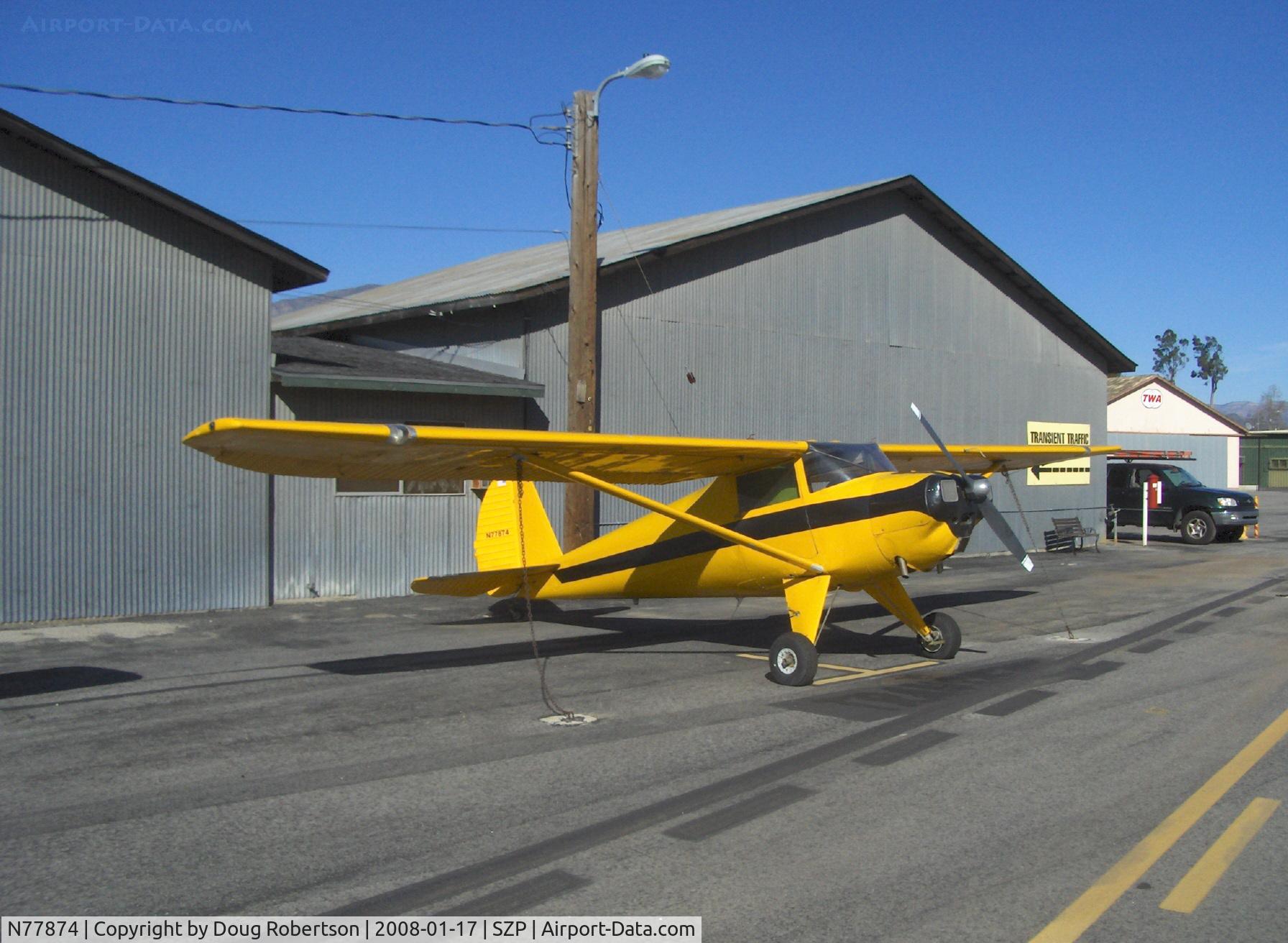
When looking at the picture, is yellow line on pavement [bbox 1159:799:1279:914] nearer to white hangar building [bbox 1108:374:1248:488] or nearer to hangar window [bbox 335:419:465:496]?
hangar window [bbox 335:419:465:496]

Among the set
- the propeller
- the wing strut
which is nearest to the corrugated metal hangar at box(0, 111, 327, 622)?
the wing strut

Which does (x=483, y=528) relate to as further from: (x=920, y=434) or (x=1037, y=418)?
(x=1037, y=418)

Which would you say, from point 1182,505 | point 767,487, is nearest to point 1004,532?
point 767,487

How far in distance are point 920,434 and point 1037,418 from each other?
5.23 meters

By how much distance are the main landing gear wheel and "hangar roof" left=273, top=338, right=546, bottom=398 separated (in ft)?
24.7

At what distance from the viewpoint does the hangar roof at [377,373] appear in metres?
13.8

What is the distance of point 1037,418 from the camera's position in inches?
1038

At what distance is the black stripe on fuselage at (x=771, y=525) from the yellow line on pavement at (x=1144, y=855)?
3.40 m

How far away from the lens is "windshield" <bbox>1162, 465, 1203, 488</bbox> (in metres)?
28.4

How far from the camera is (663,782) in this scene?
237 inches

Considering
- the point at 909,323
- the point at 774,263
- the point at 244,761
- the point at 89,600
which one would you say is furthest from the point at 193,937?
the point at 909,323

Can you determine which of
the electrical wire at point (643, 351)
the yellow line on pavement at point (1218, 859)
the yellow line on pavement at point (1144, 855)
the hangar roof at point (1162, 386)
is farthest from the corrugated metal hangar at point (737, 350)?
the hangar roof at point (1162, 386)

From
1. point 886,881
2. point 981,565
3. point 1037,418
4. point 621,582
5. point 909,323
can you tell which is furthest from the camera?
point 1037,418

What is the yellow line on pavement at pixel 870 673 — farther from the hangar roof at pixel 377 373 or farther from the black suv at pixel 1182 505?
the black suv at pixel 1182 505
